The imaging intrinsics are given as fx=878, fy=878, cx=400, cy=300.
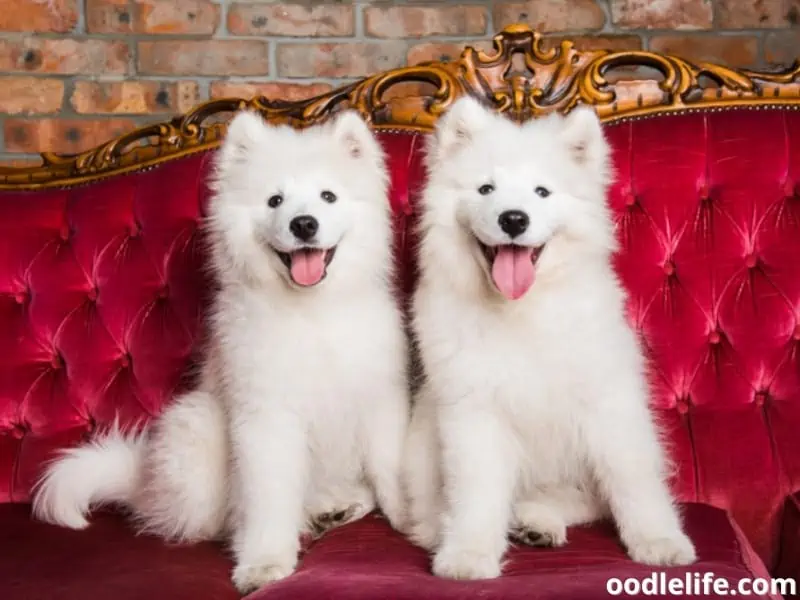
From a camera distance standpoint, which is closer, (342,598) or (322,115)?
(342,598)

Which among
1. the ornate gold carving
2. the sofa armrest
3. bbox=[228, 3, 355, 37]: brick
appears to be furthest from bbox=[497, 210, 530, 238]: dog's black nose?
bbox=[228, 3, 355, 37]: brick

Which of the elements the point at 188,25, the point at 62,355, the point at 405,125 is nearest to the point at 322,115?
the point at 405,125

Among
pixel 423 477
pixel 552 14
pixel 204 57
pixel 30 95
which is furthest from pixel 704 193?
pixel 30 95

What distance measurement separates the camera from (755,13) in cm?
312

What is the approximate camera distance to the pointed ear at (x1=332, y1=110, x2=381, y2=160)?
→ 2.21 m

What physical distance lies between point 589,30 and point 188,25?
4.78ft

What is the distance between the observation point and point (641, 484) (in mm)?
1911

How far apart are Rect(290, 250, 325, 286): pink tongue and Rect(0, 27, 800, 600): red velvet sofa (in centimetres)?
44

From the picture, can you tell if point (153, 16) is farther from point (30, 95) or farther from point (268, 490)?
point (268, 490)

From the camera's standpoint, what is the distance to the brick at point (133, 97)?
3230 millimetres

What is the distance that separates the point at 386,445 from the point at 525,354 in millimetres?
420

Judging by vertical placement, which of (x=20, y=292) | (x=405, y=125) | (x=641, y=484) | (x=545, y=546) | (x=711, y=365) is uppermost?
(x=405, y=125)

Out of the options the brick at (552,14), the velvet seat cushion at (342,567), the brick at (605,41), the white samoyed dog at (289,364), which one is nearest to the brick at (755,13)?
the brick at (605,41)

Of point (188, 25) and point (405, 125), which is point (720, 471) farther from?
point (188, 25)
